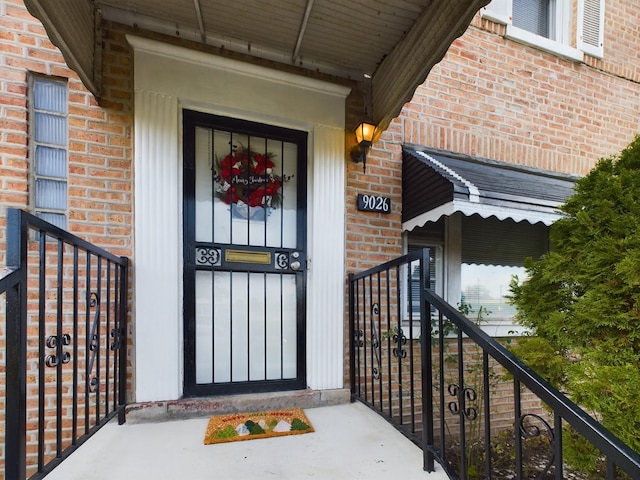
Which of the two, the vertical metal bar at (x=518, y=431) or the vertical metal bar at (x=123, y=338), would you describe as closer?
the vertical metal bar at (x=518, y=431)

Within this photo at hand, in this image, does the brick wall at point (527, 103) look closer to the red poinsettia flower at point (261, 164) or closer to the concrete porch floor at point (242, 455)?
the red poinsettia flower at point (261, 164)

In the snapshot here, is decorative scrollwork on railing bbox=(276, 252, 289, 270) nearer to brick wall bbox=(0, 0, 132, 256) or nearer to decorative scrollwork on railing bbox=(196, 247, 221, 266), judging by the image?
decorative scrollwork on railing bbox=(196, 247, 221, 266)

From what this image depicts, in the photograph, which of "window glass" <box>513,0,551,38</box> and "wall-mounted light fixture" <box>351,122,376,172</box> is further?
"window glass" <box>513,0,551,38</box>

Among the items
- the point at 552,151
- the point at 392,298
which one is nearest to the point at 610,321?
the point at 392,298

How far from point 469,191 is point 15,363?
98.9 inches

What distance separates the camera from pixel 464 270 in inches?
138

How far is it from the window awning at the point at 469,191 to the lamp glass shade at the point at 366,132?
0.44 meters

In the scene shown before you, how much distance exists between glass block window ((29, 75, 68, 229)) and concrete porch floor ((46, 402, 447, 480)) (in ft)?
4.43

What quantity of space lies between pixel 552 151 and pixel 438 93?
1.48 meters

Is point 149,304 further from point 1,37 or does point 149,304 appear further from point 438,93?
point 438,93

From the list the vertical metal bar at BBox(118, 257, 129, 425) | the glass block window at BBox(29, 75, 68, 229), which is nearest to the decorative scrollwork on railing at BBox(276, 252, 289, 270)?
the vertical metal bar at BBox(118, 257, 129, 425)

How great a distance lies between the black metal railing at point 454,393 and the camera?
1230 millimetres

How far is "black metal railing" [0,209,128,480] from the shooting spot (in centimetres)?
120

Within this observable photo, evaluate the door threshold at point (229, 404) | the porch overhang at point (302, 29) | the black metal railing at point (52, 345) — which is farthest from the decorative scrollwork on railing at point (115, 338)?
the porch overhang at point (302, 29)
